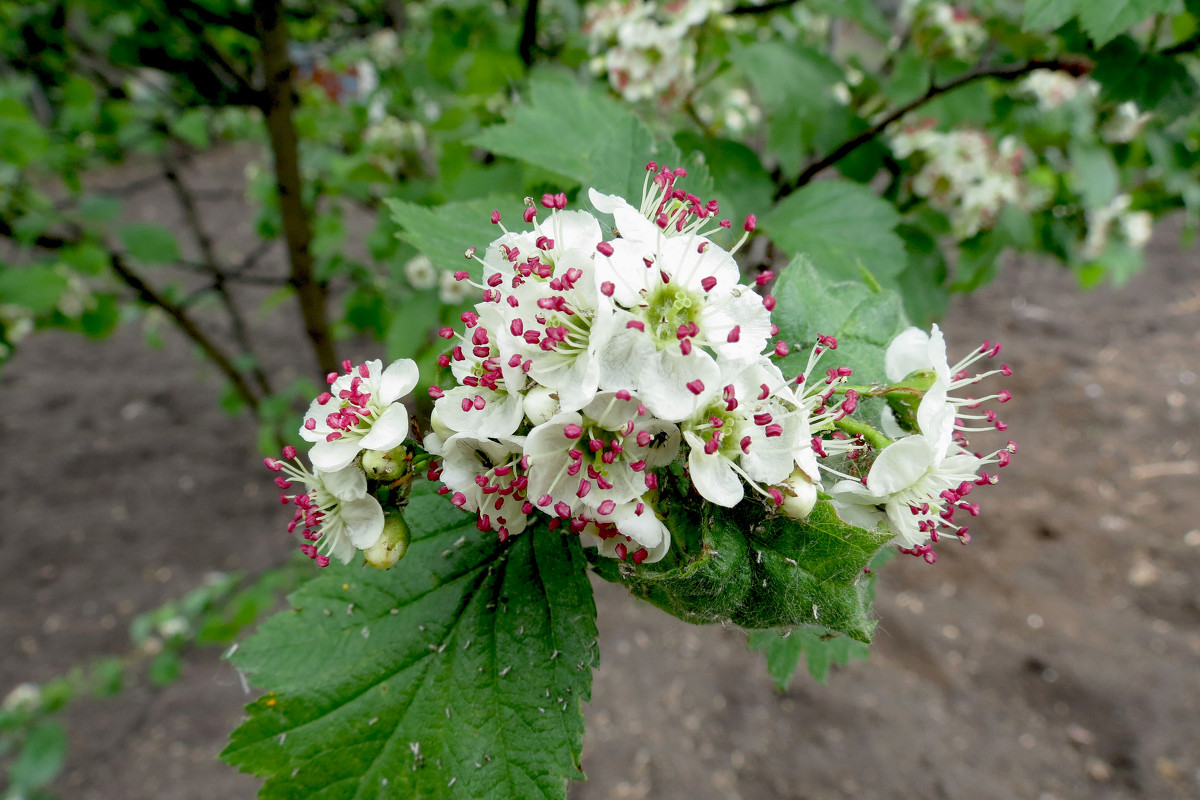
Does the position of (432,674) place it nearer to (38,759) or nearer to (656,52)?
(656,52)

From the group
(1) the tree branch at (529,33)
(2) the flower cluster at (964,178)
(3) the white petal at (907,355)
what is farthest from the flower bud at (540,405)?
(2) the flower cluster at (964,178)

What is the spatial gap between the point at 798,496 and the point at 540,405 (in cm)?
30

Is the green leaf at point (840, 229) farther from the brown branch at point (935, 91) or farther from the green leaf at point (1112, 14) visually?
the green leaf at point (1112, 14)

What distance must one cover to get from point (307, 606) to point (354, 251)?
21.3 feet

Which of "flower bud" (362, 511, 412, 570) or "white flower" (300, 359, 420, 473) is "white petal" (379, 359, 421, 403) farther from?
"flower bud" (362, 511, 412, 570)

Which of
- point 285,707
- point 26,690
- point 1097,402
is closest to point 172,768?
point 26,690

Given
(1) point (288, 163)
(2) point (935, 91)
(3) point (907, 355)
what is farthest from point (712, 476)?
(1) point (288, 163)

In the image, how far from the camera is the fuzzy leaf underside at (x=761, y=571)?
2.59ft

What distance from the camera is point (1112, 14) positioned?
55.0 inches

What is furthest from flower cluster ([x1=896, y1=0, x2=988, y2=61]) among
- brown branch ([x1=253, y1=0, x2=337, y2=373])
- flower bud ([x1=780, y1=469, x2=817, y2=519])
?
flower bud ([x1=780, y1=469, x2=817, y2=519])

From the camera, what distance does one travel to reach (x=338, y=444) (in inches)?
36.4

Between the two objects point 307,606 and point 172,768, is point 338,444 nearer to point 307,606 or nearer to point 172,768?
point 307,606

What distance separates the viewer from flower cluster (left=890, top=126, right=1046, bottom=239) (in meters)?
2.57

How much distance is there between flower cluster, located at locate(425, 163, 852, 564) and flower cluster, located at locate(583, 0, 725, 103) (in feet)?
5.24
